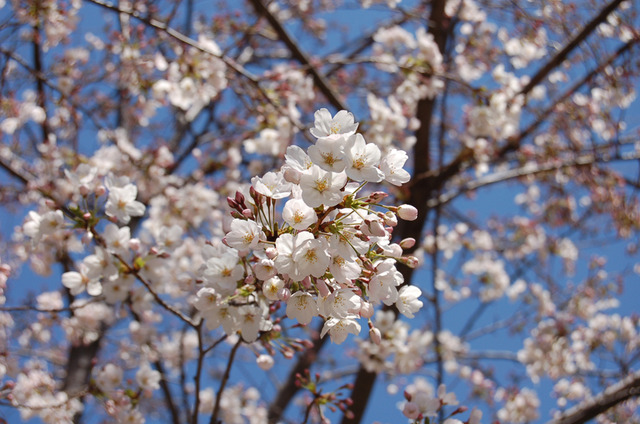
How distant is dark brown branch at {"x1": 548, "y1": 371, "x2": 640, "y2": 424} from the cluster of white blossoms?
1.95m

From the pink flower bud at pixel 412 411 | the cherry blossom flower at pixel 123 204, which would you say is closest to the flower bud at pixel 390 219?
the pink flower bud at pixel 412 411

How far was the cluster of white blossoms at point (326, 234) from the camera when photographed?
42.4 inches

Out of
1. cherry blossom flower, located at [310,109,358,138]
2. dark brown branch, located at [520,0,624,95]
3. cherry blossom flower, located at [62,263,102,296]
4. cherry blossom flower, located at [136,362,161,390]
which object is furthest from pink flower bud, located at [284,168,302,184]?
dark brown branch, located at [520,0,624,95]

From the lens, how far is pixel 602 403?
8.92ft

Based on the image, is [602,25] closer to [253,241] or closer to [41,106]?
[253,241]

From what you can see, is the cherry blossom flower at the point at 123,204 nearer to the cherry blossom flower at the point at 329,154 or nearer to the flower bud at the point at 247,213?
the flower bud at the point at 247,213

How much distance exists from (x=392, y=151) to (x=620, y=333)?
16.6ft

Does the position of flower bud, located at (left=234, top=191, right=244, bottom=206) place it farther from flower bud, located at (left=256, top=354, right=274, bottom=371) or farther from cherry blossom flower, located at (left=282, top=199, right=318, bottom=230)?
flower bud, located at (left=256, top=354, right=274, bottom=371)

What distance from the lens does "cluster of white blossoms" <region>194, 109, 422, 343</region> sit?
42.4 inches


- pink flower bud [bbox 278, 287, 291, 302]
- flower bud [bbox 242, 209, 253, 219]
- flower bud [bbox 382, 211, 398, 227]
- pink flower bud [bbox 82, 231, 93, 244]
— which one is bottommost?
pink flower bud [bbox 278, 287, 291, 302]

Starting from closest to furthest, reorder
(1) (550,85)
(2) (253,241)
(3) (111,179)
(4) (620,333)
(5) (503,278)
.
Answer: (2) (253,241) < (3) (111,179) < (1) (550,85) < (4) (620,333) < (5) (503,278)

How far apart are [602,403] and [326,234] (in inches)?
98.8

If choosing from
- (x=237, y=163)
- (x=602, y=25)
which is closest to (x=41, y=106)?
(x=237, y=163)

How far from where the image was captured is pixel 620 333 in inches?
197
